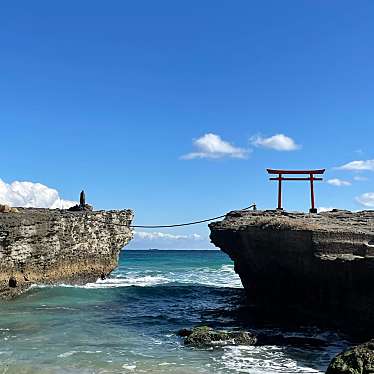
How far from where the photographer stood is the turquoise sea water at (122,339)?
10.6 meters

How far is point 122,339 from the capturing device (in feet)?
44.0

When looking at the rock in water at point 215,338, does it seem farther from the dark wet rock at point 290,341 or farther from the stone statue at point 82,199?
the stone statue at point 82,199

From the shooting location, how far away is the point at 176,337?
538 inches

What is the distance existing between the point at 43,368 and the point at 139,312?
8299mm

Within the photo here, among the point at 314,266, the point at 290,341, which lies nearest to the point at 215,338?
the point at 290,341

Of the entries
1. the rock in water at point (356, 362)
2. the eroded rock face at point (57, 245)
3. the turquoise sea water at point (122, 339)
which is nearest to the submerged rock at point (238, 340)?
the turquoise sea water at point (122, 339)

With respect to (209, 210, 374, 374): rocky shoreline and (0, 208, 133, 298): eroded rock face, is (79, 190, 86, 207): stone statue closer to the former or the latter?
(0, 208, 133, 298): eroded rock face

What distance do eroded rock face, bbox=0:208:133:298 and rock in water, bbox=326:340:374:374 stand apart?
49.7ft

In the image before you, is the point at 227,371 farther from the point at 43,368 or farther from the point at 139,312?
the point at 139,312

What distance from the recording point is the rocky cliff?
12797 mm

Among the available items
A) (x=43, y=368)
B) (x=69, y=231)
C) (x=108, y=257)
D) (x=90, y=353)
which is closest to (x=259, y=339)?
(x=90, y=353)

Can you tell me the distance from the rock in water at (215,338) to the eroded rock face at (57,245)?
10337 mm

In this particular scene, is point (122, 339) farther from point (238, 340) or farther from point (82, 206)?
point (82, 206)

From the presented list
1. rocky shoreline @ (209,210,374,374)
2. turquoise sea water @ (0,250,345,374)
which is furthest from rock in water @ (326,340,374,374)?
rocky shoreline @ (209,210,374,374)
